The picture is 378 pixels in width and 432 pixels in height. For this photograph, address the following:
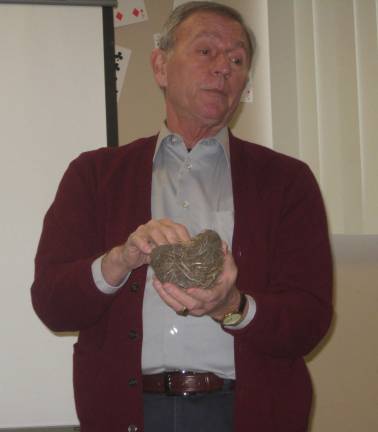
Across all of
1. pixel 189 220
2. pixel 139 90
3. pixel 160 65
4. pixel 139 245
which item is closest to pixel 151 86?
pixel 139 90

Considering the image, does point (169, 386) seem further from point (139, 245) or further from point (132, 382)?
point (139, 245)

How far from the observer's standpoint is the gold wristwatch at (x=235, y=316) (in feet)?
3.46

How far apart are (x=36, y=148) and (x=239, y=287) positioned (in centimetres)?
96

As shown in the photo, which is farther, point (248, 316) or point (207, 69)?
point (207, 69)

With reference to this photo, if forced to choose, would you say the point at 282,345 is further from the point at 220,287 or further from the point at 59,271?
the point at 59,271

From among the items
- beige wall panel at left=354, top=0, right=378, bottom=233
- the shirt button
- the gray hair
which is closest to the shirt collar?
the gray hair

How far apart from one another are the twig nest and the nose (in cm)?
52

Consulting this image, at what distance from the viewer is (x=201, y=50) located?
1.38m

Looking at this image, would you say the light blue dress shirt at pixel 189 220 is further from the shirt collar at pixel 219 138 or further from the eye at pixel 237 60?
the eye at pixel 237 60

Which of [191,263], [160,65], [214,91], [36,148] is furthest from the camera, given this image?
[36,148]

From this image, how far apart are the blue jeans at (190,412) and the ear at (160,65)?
795mm

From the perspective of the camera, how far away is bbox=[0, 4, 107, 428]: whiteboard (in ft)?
5.72

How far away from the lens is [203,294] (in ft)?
3.20

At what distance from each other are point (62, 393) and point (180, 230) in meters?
1.00
